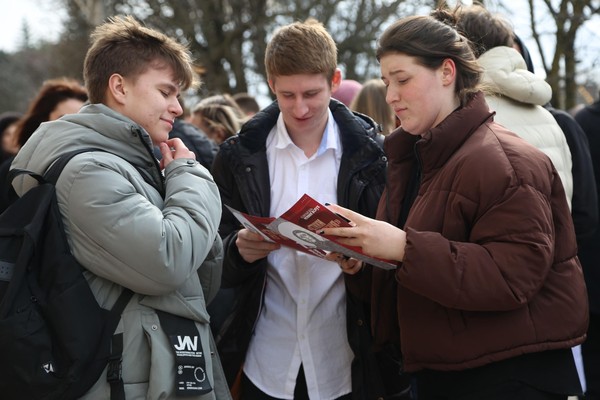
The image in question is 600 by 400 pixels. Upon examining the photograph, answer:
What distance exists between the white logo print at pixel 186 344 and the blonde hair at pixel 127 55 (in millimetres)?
963

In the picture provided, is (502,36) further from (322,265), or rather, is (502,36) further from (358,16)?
(358,16)

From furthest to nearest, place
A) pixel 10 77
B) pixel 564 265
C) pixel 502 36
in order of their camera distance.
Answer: pixel 10 77 → pixel 502 36 → pixel 564 265

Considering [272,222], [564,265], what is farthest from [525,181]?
[272,222]

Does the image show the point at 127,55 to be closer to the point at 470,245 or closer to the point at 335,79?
the point at 335,79

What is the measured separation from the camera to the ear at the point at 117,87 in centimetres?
290

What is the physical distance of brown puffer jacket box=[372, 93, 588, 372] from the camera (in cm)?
257

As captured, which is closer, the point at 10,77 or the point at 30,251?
the point at 30,251

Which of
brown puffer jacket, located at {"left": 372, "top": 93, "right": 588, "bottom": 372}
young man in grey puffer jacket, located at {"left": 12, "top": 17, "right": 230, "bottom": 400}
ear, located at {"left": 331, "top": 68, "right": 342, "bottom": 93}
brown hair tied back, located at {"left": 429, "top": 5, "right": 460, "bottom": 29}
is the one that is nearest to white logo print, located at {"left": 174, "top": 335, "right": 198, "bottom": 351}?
young man in grey puffer jacket, located at {"left": 12, "top": 17, "right": 230, "bottom": 400}

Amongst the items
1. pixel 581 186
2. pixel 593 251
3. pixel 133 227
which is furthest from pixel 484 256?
pixel 593 251

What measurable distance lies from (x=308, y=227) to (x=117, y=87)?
0.89 meters

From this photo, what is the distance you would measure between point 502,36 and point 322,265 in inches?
55.4

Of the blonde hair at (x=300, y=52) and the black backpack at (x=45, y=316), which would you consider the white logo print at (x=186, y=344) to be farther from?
the blonde hair at (x=300, y=52)

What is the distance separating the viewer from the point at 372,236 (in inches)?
105

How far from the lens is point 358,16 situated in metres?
16.3
